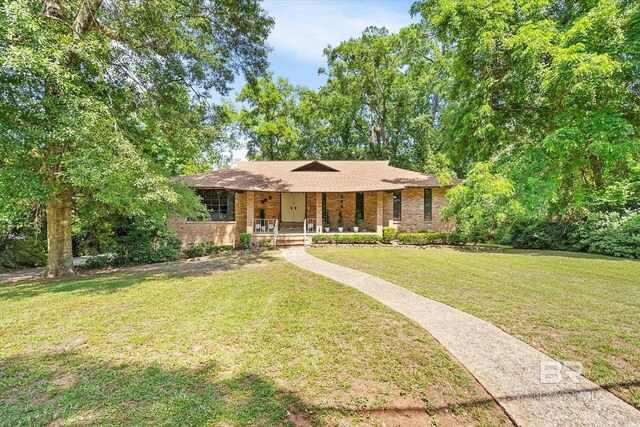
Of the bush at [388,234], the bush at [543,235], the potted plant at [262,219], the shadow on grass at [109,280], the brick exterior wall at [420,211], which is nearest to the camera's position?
the shadow on grass at [109,280]

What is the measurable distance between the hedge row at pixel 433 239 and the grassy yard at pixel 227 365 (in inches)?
410

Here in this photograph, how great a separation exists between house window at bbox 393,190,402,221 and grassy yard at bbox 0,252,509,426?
41.9 feet

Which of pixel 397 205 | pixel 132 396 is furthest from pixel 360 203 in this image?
pixel 132 396

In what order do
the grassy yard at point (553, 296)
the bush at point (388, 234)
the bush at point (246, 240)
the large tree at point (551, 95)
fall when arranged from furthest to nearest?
the bush at point (388, 234)
the bush at point (246, 240)
the large tree at point (551, 95)
the grassy yard at point (553, 296)

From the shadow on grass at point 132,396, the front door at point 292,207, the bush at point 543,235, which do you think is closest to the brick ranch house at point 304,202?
the front door at point 292,207

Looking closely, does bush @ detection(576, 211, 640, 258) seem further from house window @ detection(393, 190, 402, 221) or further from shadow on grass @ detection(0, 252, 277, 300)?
shadow on grass @ detection(0, 252, 277, 300)

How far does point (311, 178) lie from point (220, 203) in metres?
5.93

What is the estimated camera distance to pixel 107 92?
348 inches

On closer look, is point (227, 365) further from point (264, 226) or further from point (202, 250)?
point (264, 226)

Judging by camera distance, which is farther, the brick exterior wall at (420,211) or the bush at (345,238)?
the brick exterior wall at (420,211)

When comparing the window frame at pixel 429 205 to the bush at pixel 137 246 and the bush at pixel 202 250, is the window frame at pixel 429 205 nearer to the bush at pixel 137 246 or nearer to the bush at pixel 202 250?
the bush at pixel 202 250

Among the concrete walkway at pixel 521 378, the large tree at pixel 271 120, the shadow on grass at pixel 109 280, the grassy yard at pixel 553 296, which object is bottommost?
the shadow on grass at pixel 109 280

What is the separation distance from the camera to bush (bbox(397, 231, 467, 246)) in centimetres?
1555

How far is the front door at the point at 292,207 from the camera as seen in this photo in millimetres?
18469
